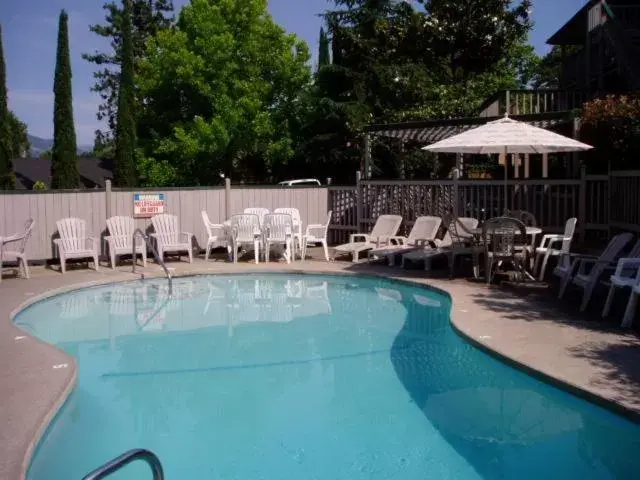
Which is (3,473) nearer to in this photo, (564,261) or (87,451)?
(87,451)

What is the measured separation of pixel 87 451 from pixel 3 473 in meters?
1.06

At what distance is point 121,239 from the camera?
1285 centimetres

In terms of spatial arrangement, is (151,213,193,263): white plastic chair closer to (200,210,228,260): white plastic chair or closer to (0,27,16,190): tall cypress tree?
(200,210,228,260): white plastic chair

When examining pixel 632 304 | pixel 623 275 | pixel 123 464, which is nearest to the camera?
pixel 123 464

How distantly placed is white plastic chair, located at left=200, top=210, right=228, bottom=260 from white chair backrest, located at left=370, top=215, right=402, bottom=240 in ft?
9.89

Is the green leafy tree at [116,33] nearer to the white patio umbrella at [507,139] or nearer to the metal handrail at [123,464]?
the white patio umbrella at [507,139]

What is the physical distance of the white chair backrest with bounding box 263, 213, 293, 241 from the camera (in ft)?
42.3

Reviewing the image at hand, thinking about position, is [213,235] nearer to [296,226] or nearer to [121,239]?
[296,226]

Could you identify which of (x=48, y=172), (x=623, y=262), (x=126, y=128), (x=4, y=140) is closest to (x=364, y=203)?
(x=623, y=262)

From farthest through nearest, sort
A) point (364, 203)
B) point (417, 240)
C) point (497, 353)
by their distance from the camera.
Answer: point (364, 203), point (417, 240), point (497, 353)

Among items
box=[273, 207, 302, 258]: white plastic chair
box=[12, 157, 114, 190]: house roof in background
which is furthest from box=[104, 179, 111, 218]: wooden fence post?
box=[12, 157, 114, 190]: house roof in background

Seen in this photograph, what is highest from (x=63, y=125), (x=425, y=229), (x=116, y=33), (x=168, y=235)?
(x=116, y=33)

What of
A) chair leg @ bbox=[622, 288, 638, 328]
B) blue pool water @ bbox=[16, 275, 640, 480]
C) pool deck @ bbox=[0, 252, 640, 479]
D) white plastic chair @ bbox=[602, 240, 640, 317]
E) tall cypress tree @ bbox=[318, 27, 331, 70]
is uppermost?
tall cypress tree @ bbox=[318, 27, 331, 70]

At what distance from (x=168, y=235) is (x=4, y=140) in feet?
46.5
